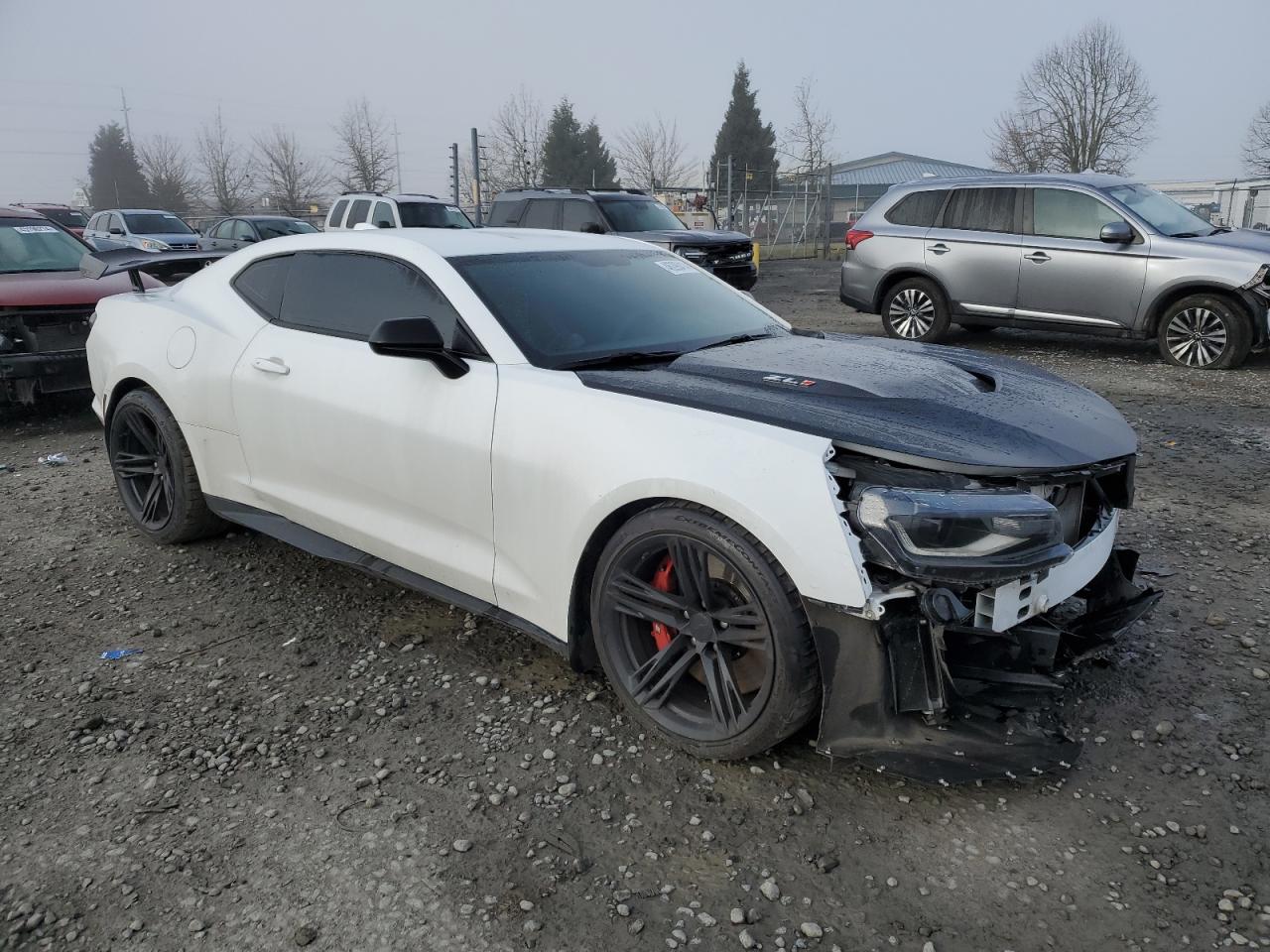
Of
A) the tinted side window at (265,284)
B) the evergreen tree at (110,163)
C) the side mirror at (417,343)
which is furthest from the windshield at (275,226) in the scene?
the evergreen tree at (110,163)

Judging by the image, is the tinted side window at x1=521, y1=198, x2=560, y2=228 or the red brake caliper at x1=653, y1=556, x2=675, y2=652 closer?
the red brake caliper at x1=653, y1=556, x2=675, y2=652

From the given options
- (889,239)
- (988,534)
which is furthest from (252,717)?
(889,239)

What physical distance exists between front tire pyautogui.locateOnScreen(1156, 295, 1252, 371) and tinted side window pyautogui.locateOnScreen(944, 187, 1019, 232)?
182 centimetres

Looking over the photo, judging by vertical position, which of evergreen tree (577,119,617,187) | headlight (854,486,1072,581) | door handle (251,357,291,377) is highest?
evergreen tree (577,119,617,187)

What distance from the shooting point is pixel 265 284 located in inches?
160

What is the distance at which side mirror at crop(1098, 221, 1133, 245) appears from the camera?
8711mm

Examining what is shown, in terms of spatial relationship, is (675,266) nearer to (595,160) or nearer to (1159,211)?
(1159,211)

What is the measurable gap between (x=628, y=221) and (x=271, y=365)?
1085 centimetres

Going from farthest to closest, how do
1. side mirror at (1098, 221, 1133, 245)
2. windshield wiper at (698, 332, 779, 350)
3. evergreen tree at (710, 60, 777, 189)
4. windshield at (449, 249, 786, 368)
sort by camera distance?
evergreen tree at (710, 60, 777, 189) → side mirror at (1098, 221, 1133, 245) → windshield wiper at (698, 332, 779, 350) → windshield at (449, 249, 786, 368)

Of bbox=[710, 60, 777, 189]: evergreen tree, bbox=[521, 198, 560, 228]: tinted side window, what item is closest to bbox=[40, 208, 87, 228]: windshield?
bbox=[521, 198, 560, 228]: tinted side window

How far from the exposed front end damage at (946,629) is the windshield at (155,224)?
21.9m

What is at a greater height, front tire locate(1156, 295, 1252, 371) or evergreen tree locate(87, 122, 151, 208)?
evergreen tree locate(87, 122, 151, 208)

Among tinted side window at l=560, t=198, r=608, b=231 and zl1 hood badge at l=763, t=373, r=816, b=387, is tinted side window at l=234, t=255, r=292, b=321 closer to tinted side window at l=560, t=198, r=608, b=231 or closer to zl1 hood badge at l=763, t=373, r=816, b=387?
zl1 hood badge at l=763, t=373, r=816, b=387

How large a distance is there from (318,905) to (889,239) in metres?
9.71
